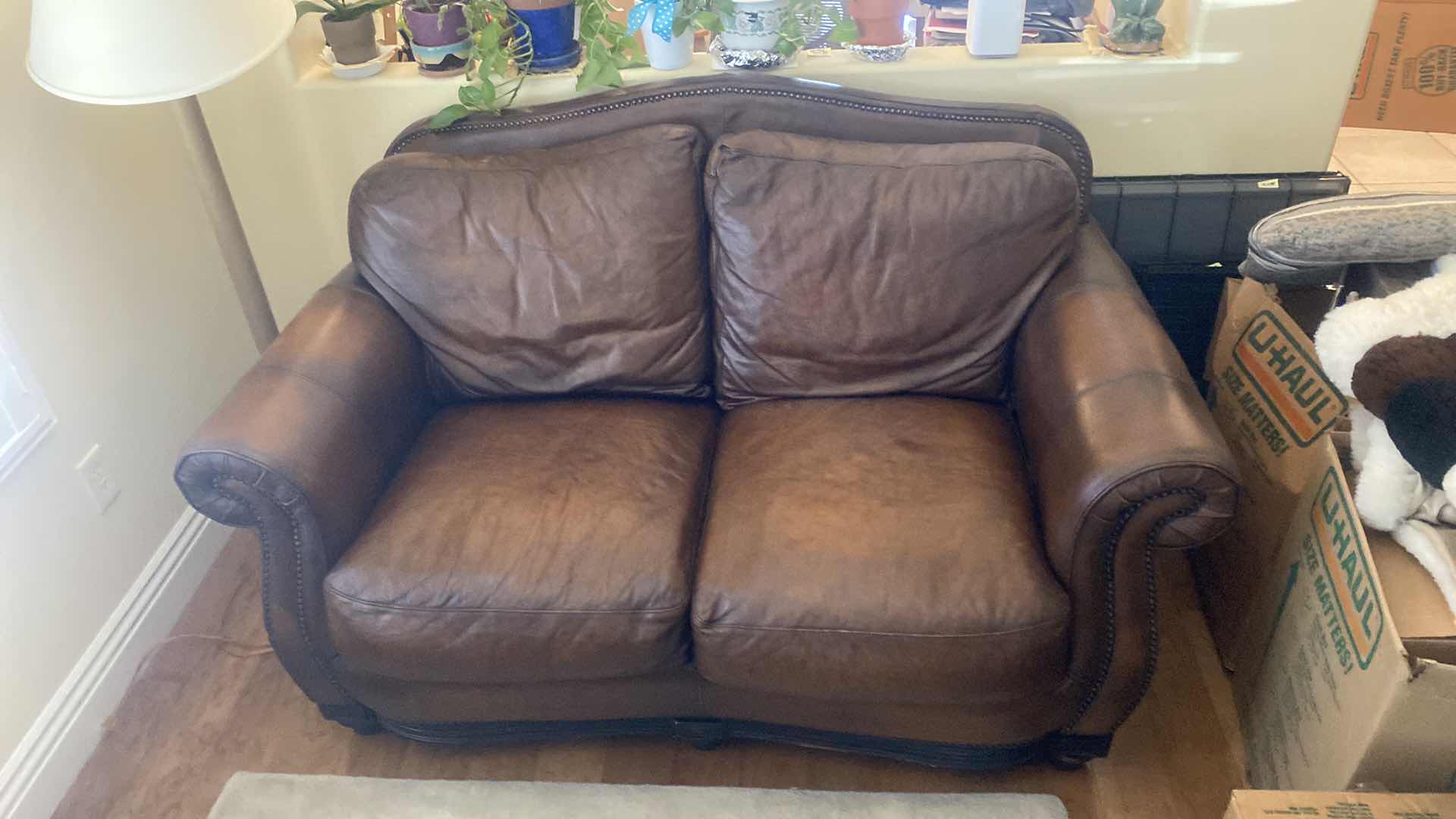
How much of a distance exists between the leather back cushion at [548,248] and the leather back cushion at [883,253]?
89 millimetres

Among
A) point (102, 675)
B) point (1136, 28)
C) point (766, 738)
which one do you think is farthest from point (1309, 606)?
point (102, 675)

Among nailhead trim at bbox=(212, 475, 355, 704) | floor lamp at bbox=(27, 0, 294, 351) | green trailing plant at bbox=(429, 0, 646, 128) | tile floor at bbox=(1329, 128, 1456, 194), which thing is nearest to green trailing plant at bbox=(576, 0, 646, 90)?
green trailing plant at bbox=(429, 0, 646, 128)

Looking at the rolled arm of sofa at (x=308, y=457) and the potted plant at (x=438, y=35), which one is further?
the potted plant at (x=438, y=35)

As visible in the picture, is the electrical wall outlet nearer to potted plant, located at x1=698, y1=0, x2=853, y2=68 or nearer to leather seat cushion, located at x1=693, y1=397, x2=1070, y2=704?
leather seat cushion, located at x1=693, y1=397, x2=1070, y2=704

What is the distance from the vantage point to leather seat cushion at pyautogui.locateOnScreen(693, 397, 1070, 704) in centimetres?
138

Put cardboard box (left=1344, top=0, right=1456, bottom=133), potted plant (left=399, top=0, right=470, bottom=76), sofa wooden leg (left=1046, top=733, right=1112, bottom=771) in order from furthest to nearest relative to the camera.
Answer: cardboard box (left=1344, top=0, right=1456, bottom=133)
potted plant (left=399, top=0, right=470, bottom=76)
sofa wooden leg (left=1046, top=733, right=1112, bottom=771)

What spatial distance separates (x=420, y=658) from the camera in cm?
147

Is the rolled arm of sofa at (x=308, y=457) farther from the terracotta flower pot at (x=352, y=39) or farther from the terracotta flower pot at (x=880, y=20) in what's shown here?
the terracotta flower pot at (x=880, y=20)

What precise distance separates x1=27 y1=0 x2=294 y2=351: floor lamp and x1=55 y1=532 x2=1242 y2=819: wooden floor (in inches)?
41.4

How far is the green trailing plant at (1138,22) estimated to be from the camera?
1870 mm

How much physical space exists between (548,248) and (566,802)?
923mm

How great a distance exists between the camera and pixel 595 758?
1.70m

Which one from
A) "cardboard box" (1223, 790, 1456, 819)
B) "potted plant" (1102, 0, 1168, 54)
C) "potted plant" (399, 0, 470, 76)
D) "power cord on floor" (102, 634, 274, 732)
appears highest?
"potted plant" (399, 0, 470, 76)

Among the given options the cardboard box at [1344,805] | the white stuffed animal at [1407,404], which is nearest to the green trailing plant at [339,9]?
the white stuffed animal at [1407,404]
